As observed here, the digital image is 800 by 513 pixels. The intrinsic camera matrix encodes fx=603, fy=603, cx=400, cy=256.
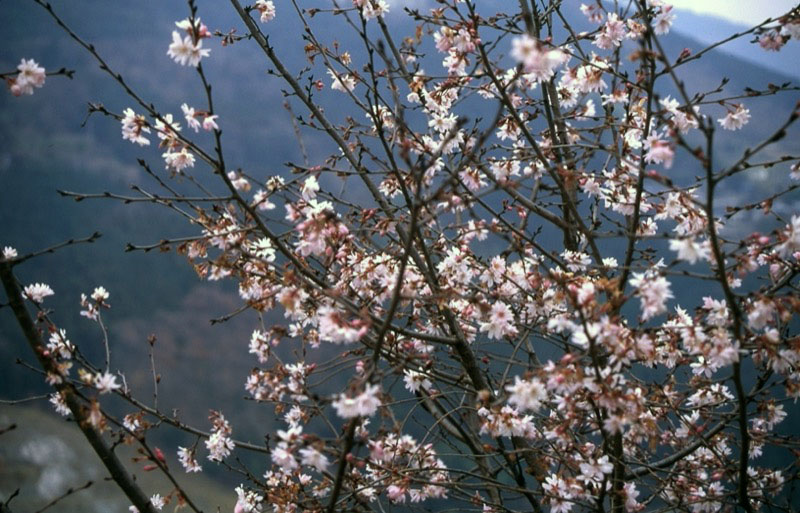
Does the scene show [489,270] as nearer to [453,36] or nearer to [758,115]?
[453,36]

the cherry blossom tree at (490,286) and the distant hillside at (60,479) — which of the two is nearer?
the cherry blossom tree at (490,286)

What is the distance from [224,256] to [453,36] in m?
1.00

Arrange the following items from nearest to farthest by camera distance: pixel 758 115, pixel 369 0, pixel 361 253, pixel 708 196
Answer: pixel 708 196
pixel 361 253
pixel 369 0
pixel 758 115

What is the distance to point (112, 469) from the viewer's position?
1491mm

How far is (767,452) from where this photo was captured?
5.14 meters

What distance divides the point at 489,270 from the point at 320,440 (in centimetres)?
107

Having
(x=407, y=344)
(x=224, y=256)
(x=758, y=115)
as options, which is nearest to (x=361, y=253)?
(x=407, y=344)

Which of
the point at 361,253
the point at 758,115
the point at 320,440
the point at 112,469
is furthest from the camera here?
the point at 758,115

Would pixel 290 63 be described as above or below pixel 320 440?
above

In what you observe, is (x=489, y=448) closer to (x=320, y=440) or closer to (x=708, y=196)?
(x=320, y=440)

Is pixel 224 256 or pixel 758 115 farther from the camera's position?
pixel 758 115

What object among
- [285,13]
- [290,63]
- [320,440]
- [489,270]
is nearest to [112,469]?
[320,440]

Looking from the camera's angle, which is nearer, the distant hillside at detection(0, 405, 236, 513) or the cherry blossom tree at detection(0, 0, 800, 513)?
the cherry blossom tree at detection(0, 0, 800, 513)

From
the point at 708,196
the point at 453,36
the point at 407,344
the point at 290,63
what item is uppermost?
the point at 290,63
